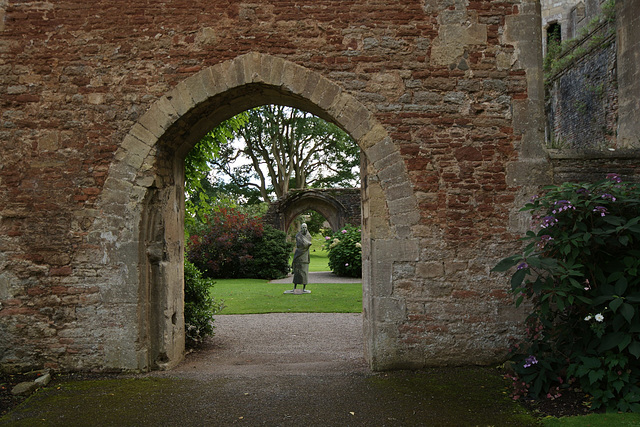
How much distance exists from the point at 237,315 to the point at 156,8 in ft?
19.5

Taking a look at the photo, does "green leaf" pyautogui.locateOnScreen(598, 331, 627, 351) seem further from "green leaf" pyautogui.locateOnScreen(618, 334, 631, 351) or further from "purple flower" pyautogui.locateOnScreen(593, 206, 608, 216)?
"purple flower" pyautogui.locateOnScreen(593, 206, 608, 216)

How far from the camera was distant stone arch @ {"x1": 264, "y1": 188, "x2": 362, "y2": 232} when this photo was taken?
794 inches

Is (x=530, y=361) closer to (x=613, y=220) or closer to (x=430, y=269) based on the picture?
(x=430, y=269)

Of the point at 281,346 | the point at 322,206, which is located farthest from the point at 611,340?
the point at 322,206

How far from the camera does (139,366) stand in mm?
5129

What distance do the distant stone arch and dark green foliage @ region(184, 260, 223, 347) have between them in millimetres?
13211

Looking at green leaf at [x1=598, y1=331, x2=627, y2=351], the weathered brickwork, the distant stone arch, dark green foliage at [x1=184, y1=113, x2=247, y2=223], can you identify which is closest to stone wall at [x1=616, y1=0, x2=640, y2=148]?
the weathered brickwork

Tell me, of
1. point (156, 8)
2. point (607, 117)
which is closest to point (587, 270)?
point (156, 8)

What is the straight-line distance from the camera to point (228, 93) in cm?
530

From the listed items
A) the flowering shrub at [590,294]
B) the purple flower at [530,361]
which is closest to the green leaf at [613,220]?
the flowering shrub at [590,294]

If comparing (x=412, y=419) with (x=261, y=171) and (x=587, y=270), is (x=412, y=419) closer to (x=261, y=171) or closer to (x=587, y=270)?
(x=587, y=270)

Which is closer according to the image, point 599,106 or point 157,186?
point 157,186

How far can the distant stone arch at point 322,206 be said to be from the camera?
20172 mm

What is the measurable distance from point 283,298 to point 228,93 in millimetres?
6980
